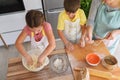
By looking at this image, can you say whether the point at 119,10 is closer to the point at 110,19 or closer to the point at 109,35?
the point at 110,19

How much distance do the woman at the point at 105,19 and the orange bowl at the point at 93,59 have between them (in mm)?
134

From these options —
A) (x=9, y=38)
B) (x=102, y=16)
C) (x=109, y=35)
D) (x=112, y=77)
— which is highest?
(x=102, y=16)

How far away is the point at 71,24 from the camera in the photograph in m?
1.27

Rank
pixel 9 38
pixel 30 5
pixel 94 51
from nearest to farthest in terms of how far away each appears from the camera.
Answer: pixel 94 51
pixel 30 5
pixel 9 38

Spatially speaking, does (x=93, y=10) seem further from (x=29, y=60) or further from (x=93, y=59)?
(x=29, y=60)

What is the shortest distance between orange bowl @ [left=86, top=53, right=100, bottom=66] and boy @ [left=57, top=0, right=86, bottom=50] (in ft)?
0.34

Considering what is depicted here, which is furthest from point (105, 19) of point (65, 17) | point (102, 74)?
point (102, 74)

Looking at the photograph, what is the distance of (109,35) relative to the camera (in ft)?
4.05

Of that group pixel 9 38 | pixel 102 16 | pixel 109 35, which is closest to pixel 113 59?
pixel 109 35

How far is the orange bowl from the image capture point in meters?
1.10

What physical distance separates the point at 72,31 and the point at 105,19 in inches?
10.3

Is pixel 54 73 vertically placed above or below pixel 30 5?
below

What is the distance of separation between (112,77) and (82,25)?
0.46 metres

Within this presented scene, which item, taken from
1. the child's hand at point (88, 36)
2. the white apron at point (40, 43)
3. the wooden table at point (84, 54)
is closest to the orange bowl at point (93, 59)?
the wooden table at point (84, 54)
